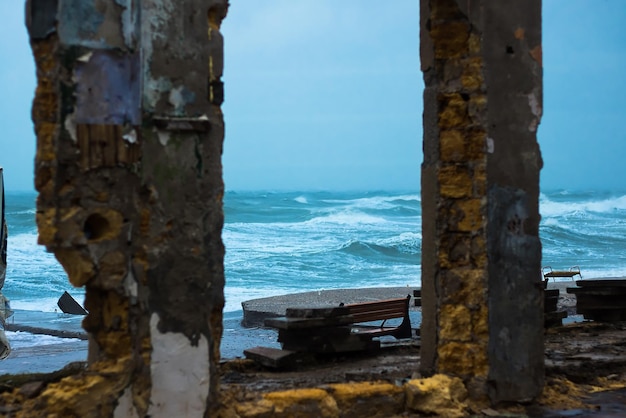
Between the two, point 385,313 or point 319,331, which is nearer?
point 319,331

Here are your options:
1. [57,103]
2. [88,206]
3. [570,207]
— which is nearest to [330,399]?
[88,206]

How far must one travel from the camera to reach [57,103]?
5.09 meters

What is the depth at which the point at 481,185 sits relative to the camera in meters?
6.78

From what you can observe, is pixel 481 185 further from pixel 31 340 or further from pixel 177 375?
pixel 31 340

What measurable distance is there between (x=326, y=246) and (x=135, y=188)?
31.8 meters

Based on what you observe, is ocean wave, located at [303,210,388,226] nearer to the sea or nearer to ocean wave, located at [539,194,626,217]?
the sea

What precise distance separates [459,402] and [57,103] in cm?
363

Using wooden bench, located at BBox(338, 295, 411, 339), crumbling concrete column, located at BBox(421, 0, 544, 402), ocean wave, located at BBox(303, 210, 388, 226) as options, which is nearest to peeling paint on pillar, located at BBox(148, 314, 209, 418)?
crumbling concrete column, located at BBox(421, 0, 544, 402)

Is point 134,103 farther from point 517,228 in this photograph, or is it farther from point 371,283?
point 371,283

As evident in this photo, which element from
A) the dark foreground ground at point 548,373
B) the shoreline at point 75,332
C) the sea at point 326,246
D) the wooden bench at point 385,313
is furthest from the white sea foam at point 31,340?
the dark foreground ground at point 548,373

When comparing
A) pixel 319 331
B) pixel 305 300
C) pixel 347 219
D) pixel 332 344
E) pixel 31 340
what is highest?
pixel 319 331

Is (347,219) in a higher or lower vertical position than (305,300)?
higher

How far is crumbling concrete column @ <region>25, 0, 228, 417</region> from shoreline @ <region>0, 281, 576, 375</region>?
3.27 metres

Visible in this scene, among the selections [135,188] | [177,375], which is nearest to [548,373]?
[177,375]
